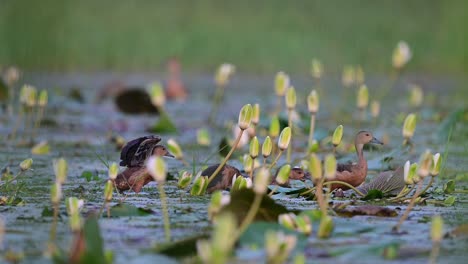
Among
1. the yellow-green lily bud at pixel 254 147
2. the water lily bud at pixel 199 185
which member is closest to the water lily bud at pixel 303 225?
the yellow-green lily bud at pixel 254 147

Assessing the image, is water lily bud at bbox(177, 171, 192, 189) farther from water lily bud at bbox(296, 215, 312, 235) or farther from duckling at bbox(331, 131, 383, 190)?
water lily bud at bbox(296, 215, 312, 235)

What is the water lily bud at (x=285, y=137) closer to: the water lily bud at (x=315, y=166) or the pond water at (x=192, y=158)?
the pond water at (x=192, y=158)

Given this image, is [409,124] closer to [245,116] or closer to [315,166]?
[245,116]

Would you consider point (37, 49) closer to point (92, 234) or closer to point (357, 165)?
point (357, 165)

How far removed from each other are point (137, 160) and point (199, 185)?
333 millimetres

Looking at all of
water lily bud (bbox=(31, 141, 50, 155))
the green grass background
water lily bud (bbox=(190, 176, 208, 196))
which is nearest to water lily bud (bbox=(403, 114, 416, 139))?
water lily bud (bbox=(190, 176, 208, 196))

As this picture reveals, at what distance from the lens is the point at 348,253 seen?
267 centimetres

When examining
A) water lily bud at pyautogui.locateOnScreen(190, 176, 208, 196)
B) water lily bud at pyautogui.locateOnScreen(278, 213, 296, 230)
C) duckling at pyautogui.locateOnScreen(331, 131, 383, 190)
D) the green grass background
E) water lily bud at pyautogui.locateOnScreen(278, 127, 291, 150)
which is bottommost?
water lily bud at pyautogui.locateOnScreen(278, 213, 296, 230)

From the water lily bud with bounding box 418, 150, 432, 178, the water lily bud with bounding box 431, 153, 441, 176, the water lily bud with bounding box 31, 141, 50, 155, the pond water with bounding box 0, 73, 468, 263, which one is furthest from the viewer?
the water lily bud with bounding box 31, 141, 50, 155

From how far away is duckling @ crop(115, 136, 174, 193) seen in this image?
13.1ft

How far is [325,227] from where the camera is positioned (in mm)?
2900

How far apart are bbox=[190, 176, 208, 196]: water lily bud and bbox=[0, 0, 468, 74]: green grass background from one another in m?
7.74

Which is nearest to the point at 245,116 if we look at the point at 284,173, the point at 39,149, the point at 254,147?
the point at 254,147

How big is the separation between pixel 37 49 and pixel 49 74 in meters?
1.93
